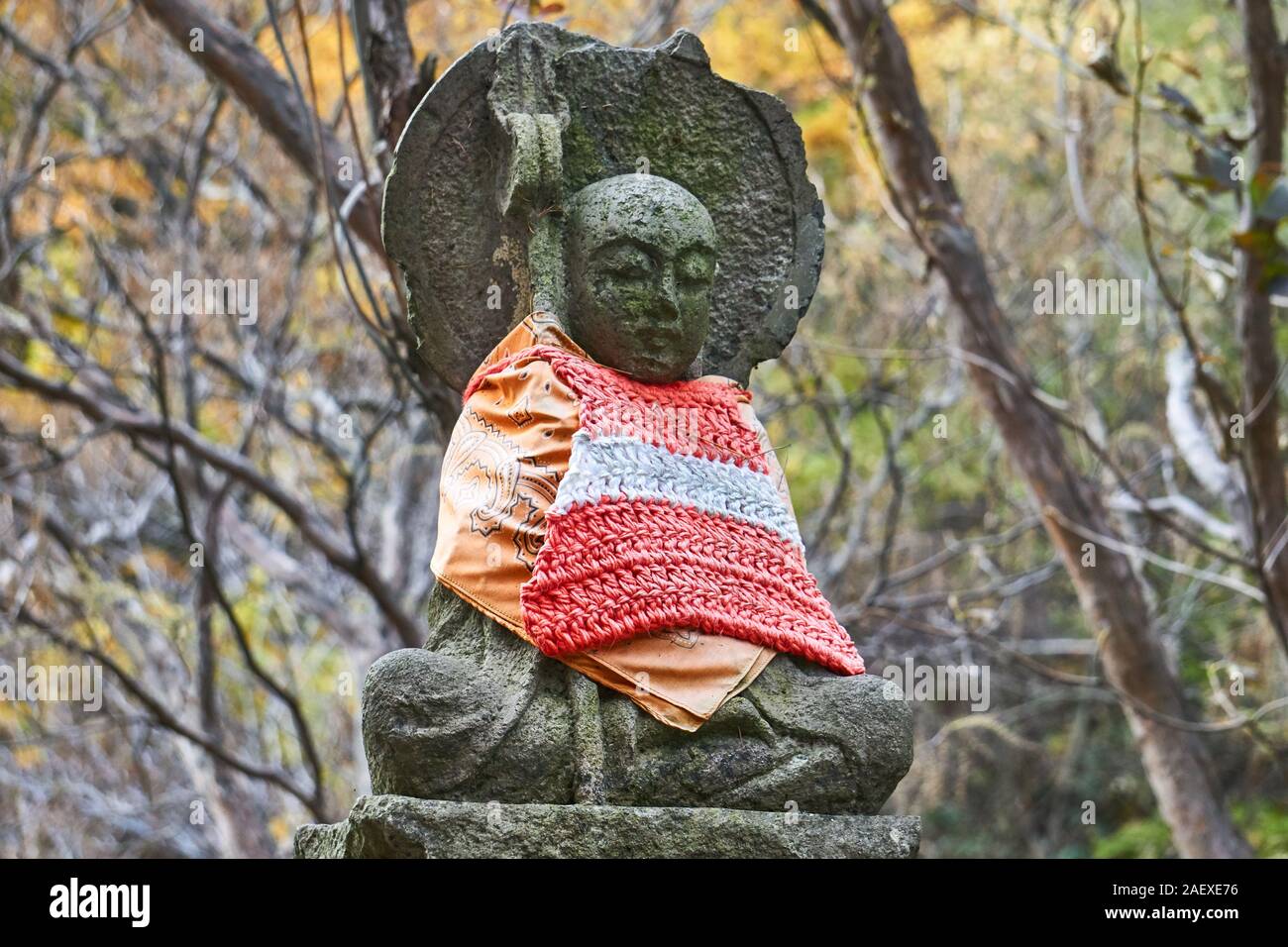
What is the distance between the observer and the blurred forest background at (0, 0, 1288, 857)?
6.16 metres

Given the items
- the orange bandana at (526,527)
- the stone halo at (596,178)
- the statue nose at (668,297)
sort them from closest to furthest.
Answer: the orange bandana at (526,527) < the statue nose at (668,297) < the stone halo at (596,178)

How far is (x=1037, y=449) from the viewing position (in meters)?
7.12

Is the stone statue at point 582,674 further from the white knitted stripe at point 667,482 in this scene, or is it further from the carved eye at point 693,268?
the white knitted stripe at point 667,482

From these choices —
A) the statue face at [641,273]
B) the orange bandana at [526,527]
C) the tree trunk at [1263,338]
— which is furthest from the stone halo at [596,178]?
the tree trunk at [1263,338]

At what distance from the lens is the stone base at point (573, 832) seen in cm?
332

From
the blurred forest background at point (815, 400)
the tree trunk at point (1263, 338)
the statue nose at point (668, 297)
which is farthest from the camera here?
the blurred forest background at point (815, 400)

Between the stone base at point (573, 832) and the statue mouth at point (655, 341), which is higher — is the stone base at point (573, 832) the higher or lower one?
the lower one

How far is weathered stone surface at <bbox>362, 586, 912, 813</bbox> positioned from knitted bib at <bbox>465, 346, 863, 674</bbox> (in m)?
0.13

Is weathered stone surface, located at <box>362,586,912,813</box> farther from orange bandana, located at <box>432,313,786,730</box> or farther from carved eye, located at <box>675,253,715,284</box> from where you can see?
carved eye, located at <box>675,253,715,284</box>

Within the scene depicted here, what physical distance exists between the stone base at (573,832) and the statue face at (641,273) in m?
1.20

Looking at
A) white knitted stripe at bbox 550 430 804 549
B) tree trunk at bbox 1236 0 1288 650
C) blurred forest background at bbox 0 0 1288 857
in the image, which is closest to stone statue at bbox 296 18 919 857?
white knitted stripe at bbox 550 430 804 549

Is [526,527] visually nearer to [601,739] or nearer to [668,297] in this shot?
[601,739]

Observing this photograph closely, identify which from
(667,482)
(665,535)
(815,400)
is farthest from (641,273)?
(815,400)

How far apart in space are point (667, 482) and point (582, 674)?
1.80ft
